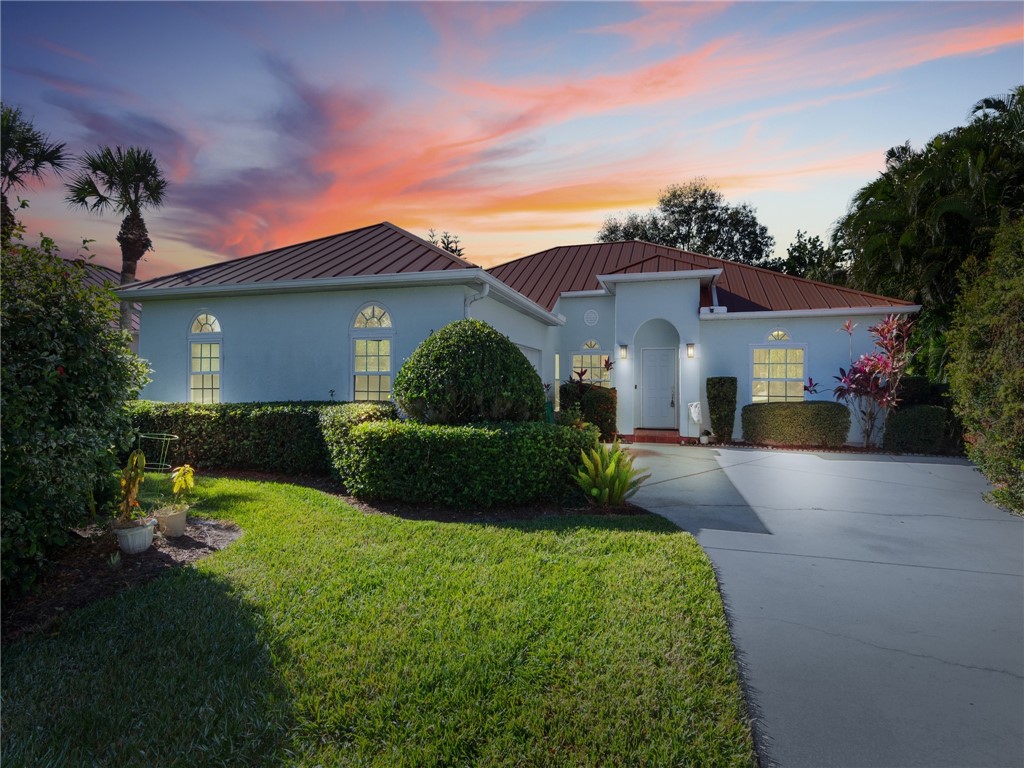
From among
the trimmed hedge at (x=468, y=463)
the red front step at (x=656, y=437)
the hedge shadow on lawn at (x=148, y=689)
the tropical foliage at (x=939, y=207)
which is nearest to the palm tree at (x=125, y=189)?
the trimmed hedge at (x=468, y=463)

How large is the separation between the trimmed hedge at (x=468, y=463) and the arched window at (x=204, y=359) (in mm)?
6112

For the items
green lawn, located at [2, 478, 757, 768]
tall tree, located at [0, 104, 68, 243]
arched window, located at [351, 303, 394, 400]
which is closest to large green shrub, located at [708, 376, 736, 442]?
arched window, located at [351, 303, 394, 400]

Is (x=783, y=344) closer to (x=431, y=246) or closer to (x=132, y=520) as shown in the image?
(x=431, y=246)

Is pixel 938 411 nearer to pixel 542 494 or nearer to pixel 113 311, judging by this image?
pixel 542 494

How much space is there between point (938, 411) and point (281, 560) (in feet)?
43.4

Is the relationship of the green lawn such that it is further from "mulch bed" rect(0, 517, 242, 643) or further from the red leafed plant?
the red leafed plant

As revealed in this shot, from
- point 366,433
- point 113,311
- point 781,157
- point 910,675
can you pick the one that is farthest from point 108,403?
point 781,157

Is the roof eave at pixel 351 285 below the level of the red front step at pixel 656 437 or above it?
above

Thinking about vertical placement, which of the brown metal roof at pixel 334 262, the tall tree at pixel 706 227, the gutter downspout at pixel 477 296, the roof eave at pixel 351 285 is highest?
the tall tree at pixel 706 227

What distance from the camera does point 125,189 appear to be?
15477 millimetres

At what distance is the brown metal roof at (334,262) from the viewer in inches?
362

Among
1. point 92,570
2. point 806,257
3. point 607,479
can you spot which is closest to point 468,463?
point 607,479

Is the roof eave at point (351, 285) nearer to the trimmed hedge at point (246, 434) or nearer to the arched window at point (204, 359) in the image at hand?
the arched window at point (204, 359)

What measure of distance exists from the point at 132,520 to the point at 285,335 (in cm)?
590
